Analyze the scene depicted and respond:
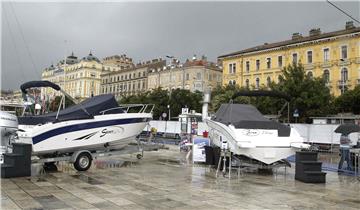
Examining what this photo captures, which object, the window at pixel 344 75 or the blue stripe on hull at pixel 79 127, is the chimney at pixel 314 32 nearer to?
the window at pixel 344 75

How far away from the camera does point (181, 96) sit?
233 ft

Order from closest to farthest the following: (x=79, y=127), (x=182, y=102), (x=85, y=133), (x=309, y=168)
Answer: (x=309, y=168) < (x=79, y=127) < (x=85, y=133) < (x=182, y=102)

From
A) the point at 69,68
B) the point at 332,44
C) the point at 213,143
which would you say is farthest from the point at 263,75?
the point at 69,68

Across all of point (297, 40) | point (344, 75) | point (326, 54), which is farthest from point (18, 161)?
point (297, 40)

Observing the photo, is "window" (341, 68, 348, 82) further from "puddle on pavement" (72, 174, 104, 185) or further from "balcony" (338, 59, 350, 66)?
"puddle on pavement" (72, 174, 104, 185)

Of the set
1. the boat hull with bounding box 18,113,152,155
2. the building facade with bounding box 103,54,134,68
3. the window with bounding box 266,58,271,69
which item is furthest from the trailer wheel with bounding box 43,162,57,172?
the building facade with bounding box 103,54,134,68

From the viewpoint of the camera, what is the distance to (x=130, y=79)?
393 ft

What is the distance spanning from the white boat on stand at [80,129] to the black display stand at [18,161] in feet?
3.91

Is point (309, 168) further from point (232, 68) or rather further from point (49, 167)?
point (232, 68)

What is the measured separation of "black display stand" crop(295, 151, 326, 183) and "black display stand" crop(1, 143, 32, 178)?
805 centimetres

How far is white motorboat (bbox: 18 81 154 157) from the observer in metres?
12.8

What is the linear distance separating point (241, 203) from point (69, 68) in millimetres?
149080

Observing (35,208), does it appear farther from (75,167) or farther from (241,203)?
(75,167)

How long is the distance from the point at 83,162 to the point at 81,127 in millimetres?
1199
